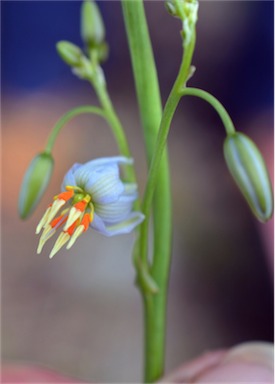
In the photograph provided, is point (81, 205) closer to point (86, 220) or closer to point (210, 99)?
point (86, 220)

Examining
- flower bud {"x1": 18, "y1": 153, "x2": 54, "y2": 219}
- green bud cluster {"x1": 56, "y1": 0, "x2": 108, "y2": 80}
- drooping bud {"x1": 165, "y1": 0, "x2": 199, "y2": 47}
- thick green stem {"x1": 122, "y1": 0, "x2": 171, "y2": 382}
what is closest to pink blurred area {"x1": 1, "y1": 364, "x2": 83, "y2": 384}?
thick green stem {"x1": 122, "y1": 0, "x2": 171, "y2": 382}

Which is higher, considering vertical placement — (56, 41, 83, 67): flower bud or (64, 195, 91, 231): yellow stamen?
(56, 41, 83, 67): flower bud

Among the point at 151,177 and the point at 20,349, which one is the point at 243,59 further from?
the point at 151,177

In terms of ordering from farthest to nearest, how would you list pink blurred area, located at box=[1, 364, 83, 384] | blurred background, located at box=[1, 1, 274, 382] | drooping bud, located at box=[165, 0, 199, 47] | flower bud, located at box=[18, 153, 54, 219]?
blurred background, located at box=[1, 1, 274, 382]
pink blurred area, located at box=[1, 364, 83, 384]
flower bud, located at box=[18, 153, 54, 219]
drooping bud, located at box=[165, 0, 199, 47]

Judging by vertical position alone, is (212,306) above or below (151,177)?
below

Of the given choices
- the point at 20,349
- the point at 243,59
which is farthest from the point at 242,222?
the point at 20,349

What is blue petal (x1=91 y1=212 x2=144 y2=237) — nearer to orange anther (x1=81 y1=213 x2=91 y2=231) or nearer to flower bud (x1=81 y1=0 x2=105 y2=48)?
orange anther (x1=81 y1=213 x2=91 y2=231)
